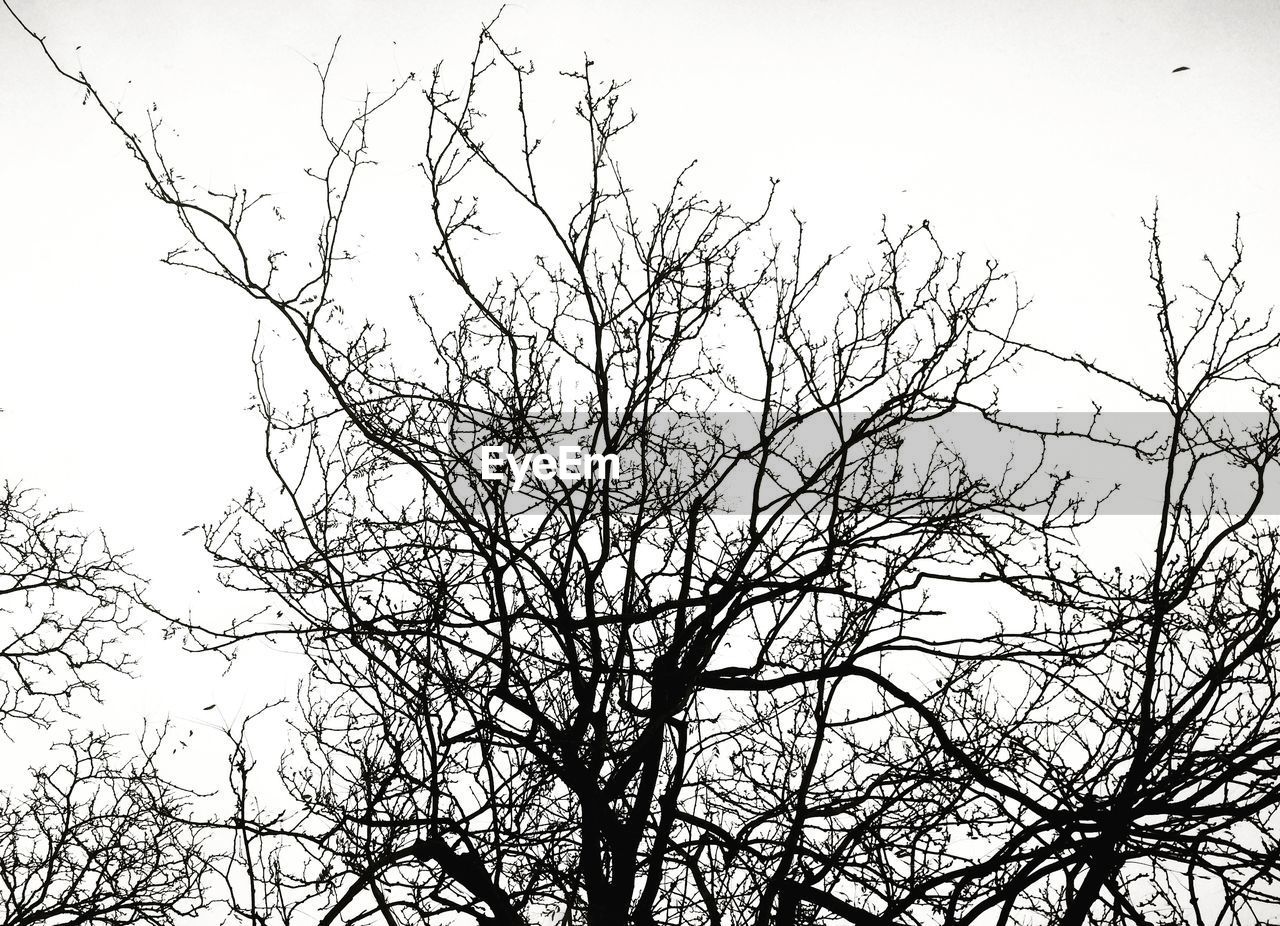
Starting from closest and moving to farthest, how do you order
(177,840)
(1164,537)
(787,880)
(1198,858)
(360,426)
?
(1198,858) → (787,880) → (360,426) → (1164,537) → (177,840)

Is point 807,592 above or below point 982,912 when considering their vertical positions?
above

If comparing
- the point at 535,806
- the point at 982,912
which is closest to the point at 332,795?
the point at 535,806

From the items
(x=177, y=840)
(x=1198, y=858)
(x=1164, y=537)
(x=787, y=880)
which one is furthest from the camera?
(x=177, y=840)

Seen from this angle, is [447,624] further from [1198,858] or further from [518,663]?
[1198,858]

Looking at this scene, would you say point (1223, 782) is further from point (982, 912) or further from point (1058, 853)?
point (982, 912)

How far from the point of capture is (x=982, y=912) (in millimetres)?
4316

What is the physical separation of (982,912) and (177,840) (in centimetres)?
444

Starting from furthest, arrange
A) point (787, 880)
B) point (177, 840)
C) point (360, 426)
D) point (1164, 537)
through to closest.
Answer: point (177, 840), point (1164, 537), point (360, 426), point (787, 880)

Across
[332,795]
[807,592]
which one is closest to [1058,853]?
[807,592]

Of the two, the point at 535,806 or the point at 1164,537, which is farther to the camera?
the point at 1164,537

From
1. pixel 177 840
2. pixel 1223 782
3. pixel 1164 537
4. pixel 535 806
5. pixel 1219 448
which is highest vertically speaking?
pixel 1219 448

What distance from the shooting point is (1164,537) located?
5.15 m

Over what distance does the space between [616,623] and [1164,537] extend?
2.84 m

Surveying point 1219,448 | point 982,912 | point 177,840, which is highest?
point 1219,448
